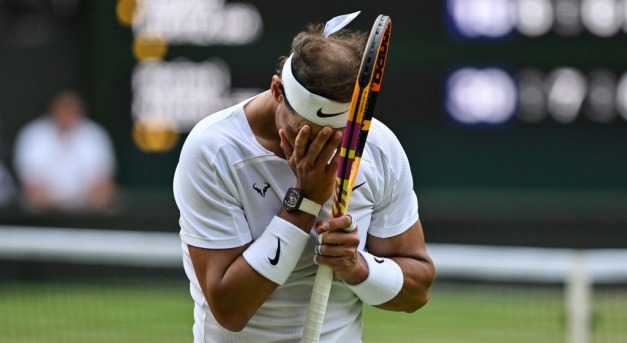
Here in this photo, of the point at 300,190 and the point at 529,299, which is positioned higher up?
the point at 300,190

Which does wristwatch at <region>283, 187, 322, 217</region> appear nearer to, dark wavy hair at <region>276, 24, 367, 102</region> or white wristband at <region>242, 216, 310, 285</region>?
white wristband at <region>242, 216, 310, 285</region>

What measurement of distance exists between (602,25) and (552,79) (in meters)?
0.55

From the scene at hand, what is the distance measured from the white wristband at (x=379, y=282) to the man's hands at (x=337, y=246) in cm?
11

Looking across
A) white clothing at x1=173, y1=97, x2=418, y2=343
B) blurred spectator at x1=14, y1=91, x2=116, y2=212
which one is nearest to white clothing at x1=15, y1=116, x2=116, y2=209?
blurred spectator at x1=14, y1=91, x2=116, y2=212

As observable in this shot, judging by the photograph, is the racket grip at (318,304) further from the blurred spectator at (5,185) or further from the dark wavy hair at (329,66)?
the blurred spectator at (5,185)

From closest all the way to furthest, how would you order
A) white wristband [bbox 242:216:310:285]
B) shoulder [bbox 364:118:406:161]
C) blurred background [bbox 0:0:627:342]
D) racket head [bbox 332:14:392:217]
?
racket head [bbox 332:14:392:217], white wristband [bbox 242:216:310:285], shoulder [bbox 364:118:406:161], blurred background [bbox 0:0:627:342]

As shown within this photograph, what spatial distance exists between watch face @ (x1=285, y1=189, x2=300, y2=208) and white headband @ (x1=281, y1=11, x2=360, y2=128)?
20 centimetres

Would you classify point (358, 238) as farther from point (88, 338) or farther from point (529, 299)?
point (529, 299)

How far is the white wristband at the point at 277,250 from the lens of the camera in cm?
341

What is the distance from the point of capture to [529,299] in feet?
31.9

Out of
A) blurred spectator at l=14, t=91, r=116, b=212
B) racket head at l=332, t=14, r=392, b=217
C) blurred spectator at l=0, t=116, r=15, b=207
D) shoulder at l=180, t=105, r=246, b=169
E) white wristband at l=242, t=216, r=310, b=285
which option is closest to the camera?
racket head at l=332, t=14, r=392, b=217

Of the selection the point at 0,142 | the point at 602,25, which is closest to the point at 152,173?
the point at 0,142

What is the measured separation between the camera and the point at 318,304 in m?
3.49

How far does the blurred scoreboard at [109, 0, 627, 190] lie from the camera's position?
973cm
